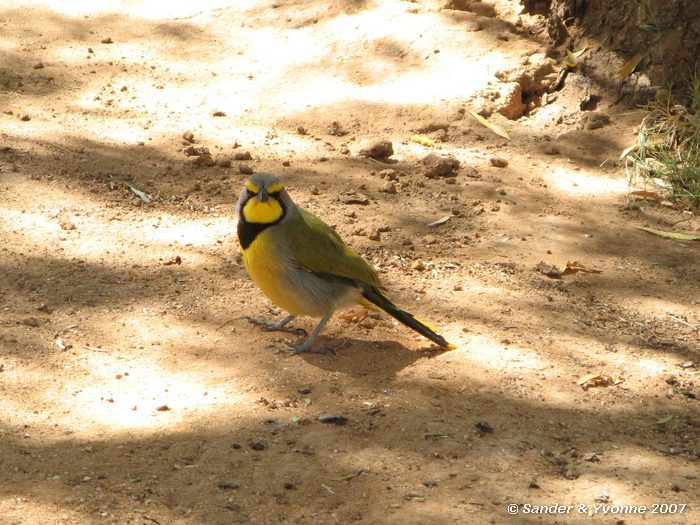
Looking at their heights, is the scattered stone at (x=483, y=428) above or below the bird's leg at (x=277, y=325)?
above

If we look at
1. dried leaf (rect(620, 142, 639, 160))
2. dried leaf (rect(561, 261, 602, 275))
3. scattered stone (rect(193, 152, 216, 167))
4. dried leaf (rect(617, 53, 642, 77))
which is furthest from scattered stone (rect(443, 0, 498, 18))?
dried leaf (rect(561, 261, 602, 275))

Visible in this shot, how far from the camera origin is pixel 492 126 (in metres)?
7.47

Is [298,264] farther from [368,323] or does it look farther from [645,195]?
[645,195]

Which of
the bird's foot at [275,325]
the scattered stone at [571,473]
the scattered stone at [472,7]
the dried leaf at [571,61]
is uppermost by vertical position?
the scattered stone at [472,7]

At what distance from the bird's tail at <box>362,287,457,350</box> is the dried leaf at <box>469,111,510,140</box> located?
2.90 meters

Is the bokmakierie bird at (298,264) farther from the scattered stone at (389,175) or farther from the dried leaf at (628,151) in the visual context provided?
the dried leaf at (628,151)

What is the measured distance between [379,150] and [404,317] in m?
2.37

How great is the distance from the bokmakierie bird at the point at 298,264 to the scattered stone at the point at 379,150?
2.09 m

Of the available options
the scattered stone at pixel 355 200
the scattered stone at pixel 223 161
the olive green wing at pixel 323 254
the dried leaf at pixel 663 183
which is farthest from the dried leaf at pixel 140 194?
the dried leaf at pixel 663 183

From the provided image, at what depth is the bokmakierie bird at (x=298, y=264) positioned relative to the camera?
15.6ft

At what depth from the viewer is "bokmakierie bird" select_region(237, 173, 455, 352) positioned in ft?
15.6

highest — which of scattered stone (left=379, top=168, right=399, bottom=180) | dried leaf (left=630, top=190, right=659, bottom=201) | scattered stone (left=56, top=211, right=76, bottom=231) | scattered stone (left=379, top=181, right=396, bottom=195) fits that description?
dried leaf (left=630, top=190, right=659, bottom=201)

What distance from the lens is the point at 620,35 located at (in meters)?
7.66

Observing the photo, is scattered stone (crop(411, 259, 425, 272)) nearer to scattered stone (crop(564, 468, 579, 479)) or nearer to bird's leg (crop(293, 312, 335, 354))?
bird's leg (crop(293, 312, 335, 354))
